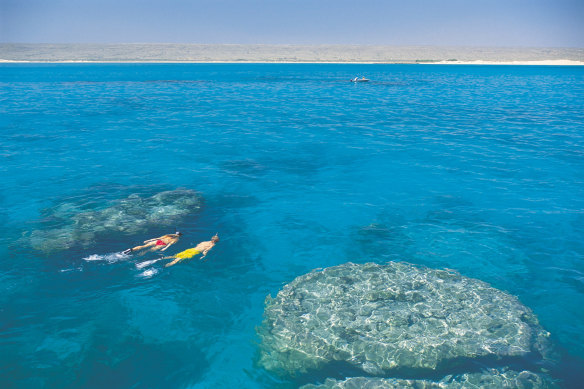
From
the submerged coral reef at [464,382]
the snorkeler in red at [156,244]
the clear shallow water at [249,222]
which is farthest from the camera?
the snorkeler in red at [156,244]

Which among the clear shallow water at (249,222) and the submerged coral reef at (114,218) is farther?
the submerged coral reef at (114,218)

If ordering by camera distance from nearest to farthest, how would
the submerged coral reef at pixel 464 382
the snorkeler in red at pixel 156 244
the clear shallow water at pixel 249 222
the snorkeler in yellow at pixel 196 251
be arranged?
the submerged coral reef at pixel 464 382 < the clear shallow water at pixel 249 222 < the snorkeler in yellow at pixel 196 251 < the snorkeler in red at pixel 156 244

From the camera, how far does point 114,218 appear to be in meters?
23.2

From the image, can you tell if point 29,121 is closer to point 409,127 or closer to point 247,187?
point 247,187

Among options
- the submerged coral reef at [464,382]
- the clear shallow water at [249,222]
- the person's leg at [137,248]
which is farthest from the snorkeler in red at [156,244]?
the submerged coral reef at [464,382]

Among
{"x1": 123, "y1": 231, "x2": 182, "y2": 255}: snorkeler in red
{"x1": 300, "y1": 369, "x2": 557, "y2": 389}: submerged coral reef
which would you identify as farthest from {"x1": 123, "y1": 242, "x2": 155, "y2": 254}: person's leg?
{"x1": 300, "y1": 369, "x2": 557, "y2": 389}: submerged coral reef

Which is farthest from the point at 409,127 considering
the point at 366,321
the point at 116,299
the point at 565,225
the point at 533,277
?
the point at 116,299

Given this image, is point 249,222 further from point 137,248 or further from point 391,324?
point 391,324

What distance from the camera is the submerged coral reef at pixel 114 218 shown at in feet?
68.1

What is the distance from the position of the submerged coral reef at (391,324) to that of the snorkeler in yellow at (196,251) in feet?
17.0

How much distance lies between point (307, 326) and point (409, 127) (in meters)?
42.1

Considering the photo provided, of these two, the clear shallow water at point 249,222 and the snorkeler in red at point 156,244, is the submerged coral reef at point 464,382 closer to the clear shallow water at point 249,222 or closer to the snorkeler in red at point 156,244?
the clear shallow water at point 249,222

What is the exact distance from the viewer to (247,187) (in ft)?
99.2

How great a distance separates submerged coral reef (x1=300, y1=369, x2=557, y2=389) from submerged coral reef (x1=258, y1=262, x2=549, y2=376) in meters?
0.53
